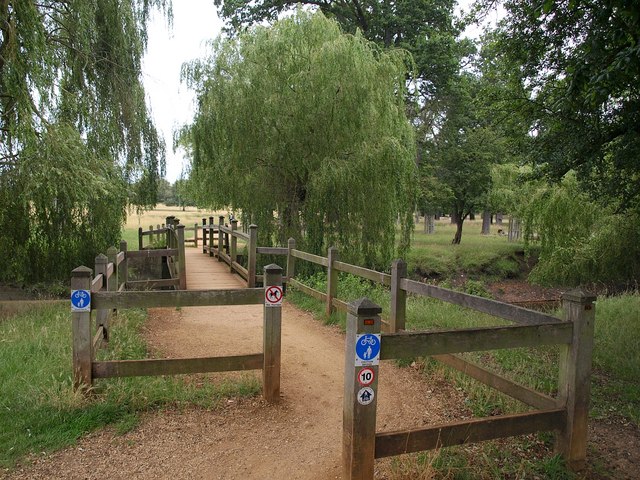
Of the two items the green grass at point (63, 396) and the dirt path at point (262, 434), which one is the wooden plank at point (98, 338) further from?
the dirt path at point (262, 434)

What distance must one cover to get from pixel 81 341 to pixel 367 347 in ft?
8.74

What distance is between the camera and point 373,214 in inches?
549

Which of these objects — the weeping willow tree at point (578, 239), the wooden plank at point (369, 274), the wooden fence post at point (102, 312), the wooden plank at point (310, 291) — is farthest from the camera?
the weeping willow tree at point (578, 239)

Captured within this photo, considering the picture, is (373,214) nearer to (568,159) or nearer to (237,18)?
(568,159)

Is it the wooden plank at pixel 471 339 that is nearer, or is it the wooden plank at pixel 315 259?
the wooden plank at pixel 471 339

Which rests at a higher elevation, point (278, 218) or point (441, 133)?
point (441, 133)

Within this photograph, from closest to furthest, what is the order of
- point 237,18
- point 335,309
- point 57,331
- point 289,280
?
point 57,331, point 335,309, point 289,280, point 237,18

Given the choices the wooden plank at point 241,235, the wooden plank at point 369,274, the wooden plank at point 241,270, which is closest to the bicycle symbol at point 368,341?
the wooden plank at point 369,274

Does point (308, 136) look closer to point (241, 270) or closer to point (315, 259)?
point (241, 270)

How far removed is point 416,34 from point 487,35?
18.6 metres

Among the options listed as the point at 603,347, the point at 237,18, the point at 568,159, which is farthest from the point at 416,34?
the point at 603,347

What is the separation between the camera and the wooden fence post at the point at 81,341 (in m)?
4.29

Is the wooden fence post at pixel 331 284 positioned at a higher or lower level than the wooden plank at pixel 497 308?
lower

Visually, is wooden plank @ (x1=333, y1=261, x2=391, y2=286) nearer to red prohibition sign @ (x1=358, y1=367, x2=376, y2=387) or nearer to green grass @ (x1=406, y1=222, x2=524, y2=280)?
red prohibition sign @ (x1=358, y1=367, x2=376, y2=387)
